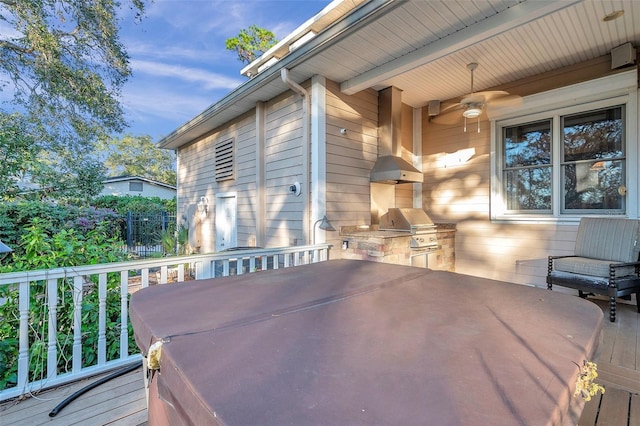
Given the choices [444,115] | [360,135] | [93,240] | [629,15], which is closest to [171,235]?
[93,240]

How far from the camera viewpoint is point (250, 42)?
12.4 metres

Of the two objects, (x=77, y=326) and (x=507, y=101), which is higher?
(x=507, y=101)

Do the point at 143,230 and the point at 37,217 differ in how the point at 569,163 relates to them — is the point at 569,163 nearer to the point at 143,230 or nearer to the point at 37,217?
the point at 37,217

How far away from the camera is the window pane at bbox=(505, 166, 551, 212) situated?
13.4 ft

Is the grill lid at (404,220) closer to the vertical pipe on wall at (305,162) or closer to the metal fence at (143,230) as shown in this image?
the vertical pipe on wall at (305,162)

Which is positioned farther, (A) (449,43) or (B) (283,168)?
(B) (283,168)

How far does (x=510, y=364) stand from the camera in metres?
0.77

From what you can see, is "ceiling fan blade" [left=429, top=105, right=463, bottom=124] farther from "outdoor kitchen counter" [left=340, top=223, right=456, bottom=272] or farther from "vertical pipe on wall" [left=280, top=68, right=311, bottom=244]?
"vertical pipe on wall" [left=280, top=68, right=311, bottom=244]

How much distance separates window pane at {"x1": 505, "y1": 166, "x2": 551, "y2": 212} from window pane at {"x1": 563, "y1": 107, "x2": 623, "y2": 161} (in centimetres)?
35

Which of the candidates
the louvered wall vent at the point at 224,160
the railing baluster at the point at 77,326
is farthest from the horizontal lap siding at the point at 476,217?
the railing baluster at the point at 77,326

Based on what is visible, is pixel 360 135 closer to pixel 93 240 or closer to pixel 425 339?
pixel 93 240

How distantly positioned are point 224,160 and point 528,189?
5.28m

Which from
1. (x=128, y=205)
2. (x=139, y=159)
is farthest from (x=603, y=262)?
(x=139, y=159)

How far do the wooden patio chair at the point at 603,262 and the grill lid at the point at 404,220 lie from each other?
1527mm
